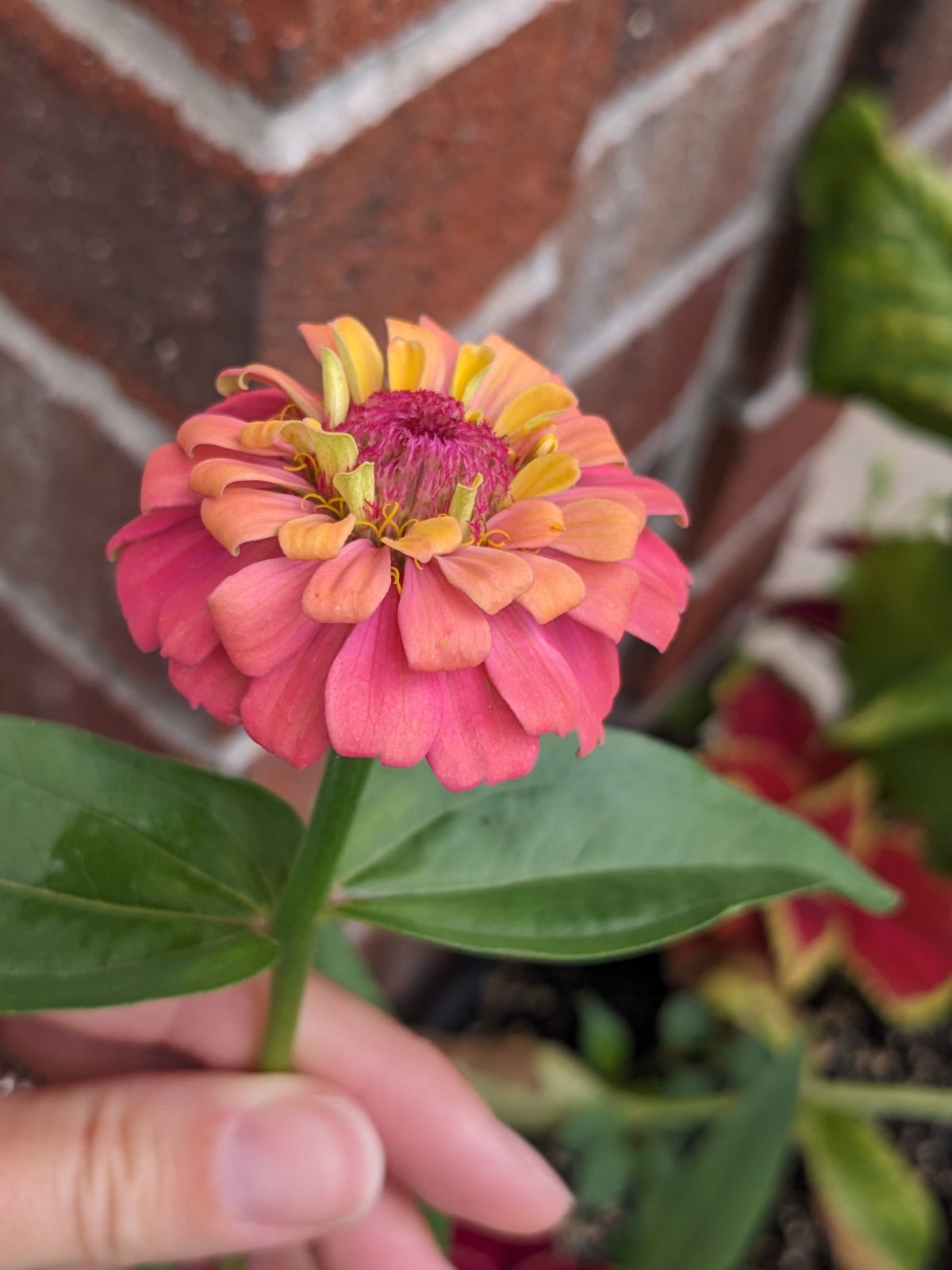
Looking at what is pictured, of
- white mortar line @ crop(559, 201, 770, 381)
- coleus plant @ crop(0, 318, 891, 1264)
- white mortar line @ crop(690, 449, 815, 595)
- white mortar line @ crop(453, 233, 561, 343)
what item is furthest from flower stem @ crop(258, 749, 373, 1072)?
white mortar line @ crop(690, 449, 815, 595)

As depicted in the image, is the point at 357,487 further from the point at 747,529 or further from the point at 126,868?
the point at 747,529

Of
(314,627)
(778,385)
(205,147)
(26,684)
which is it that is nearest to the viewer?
(314,627)

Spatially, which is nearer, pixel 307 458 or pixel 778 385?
pixel 307 458

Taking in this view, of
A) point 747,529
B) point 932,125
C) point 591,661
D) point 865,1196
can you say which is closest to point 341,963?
point 591,661

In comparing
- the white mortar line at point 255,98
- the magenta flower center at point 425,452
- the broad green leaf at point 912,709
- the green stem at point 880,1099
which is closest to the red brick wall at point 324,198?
the white mortar line at point 255,98

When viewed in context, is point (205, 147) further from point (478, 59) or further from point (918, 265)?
point (918, 265)

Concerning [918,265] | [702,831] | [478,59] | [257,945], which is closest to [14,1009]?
[257,945]
